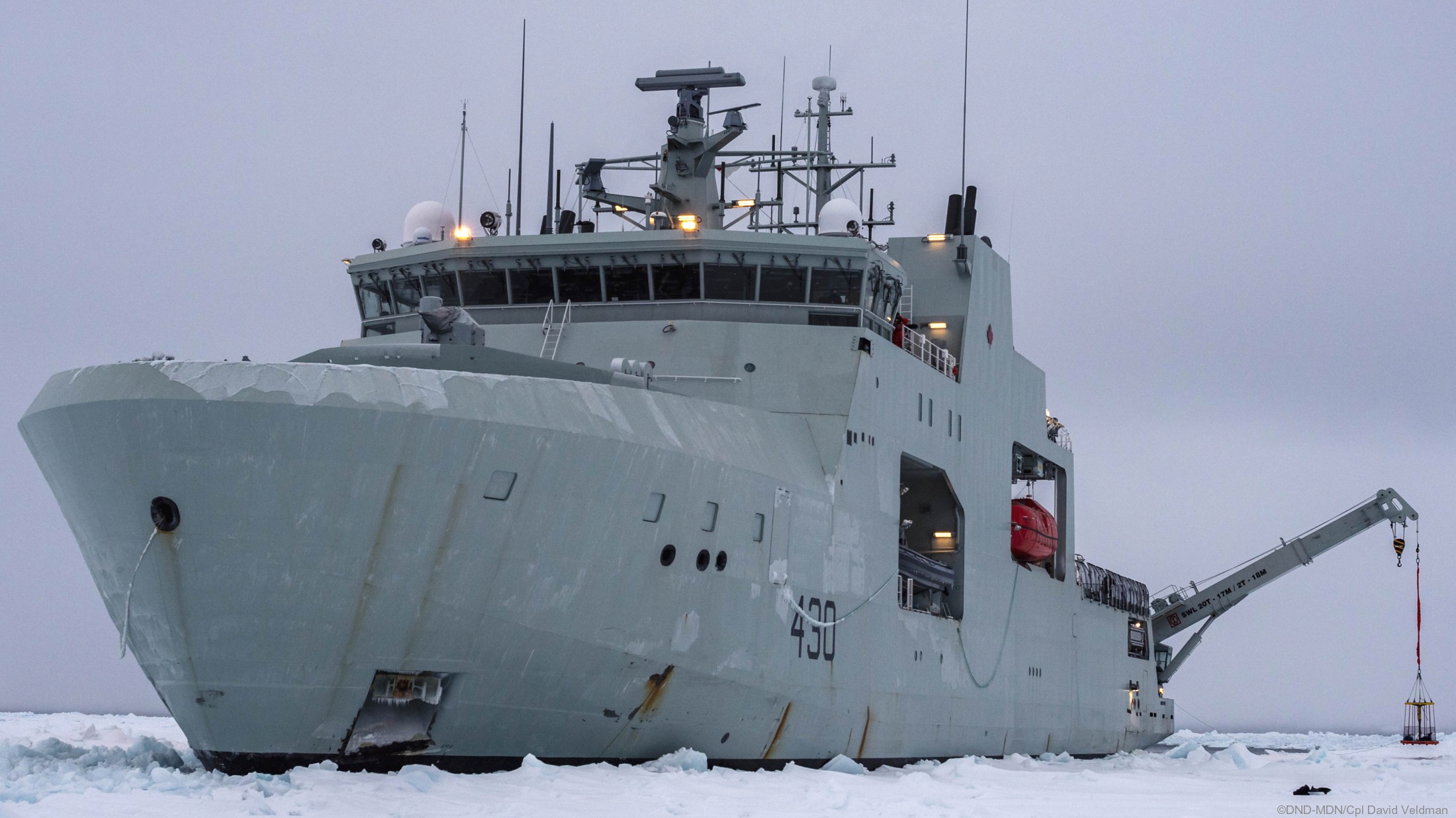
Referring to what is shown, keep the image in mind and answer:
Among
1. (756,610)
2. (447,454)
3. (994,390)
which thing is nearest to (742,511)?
(756,610)

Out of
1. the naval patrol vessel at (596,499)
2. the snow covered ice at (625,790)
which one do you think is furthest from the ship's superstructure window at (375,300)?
the snow covered ice at (625,790)

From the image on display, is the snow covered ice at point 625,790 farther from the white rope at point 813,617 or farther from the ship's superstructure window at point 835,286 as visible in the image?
the ship's superstructure window at point 835,286

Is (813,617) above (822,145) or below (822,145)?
below

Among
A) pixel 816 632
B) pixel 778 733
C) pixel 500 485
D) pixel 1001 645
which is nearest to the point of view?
pixel 500 485

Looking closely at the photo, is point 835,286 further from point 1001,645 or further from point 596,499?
point 1001,645

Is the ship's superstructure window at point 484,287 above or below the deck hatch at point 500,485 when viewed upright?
above

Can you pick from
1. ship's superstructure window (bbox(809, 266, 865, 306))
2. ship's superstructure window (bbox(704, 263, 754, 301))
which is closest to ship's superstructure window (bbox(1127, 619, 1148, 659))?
ship's superstructure window (bbox(809, 266, 865, 306))

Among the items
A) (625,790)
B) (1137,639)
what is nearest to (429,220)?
(625,790)

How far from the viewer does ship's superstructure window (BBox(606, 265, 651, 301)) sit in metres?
20.2

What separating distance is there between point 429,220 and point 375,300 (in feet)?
5.57

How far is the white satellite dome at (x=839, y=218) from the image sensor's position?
23.0m

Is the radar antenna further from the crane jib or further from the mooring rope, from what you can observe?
the crane jib

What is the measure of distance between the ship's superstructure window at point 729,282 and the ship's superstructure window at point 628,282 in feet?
2.81

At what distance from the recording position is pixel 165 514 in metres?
13.2
